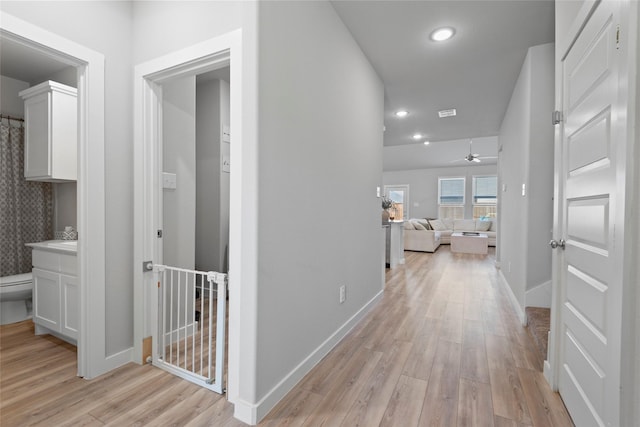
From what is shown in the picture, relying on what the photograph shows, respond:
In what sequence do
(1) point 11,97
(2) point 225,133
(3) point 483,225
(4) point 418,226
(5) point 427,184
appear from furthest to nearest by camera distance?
(5) point 427,184 → (3) point 483,225 → (4) point 418,226 → (2) point 225,133 → (1) point 11,97

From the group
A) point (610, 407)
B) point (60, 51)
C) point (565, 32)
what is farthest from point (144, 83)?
point (610, 407)

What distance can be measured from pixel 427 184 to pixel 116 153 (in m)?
10.6

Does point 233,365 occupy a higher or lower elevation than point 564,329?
lower

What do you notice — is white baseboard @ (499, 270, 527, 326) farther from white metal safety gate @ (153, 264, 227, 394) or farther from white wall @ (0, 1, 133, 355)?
white wall @ (0, 1, 133, 355)

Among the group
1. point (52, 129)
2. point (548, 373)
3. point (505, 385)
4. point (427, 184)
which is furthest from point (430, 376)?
point (427, 184)

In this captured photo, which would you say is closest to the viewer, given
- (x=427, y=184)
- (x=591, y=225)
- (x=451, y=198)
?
Result: (x=591, y=225)

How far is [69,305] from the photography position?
2229 mm

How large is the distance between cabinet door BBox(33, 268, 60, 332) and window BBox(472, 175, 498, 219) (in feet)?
35.9

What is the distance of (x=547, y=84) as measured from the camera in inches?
106

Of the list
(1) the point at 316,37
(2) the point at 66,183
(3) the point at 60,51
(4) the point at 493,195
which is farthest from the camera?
(4) the point at 493,195

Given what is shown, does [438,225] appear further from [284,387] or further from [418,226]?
[284,387]

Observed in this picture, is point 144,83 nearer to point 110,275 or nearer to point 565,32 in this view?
point 110,275

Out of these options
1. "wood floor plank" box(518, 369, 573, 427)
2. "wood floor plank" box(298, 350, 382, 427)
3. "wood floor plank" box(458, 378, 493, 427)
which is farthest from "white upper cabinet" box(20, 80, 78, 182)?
"wood floor plank" box(518, 369, 573, 427)

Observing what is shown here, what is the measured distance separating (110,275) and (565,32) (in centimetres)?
318
